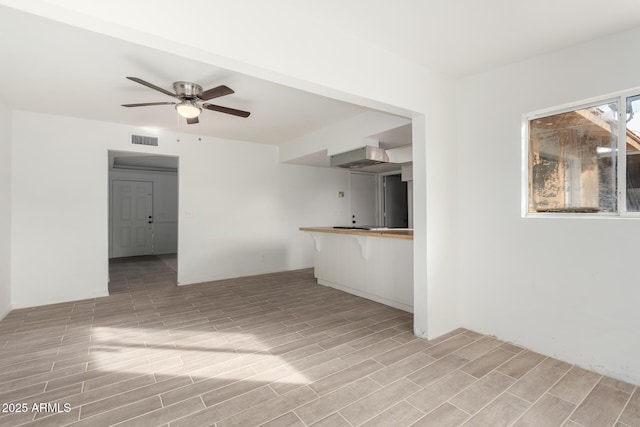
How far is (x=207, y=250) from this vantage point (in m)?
5.46

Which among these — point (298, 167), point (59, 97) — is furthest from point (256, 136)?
point (59, 97)

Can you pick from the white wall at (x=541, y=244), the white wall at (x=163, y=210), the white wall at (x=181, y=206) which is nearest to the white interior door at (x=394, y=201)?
the white wall at (x=181, y=206)

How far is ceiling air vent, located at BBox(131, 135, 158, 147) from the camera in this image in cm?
479

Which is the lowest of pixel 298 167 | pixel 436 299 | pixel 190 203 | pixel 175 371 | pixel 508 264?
pixel 175 371

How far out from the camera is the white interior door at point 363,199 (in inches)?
297

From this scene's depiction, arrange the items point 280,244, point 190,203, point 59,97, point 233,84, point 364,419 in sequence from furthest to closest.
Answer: point 280,244 → point 190,203 → point 59,97 → point 233,84 → point 364,419

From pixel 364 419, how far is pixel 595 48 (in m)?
3.16

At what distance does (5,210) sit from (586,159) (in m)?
6.28

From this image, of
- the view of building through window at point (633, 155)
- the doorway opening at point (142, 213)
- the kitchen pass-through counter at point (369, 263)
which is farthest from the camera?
the doorway opening at point (142, 213)

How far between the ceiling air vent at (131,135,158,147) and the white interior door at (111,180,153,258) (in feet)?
13.6

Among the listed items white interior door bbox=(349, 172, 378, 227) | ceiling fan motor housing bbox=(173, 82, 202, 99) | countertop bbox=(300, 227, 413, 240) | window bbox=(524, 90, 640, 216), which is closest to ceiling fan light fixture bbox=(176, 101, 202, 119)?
ceiling fan motor housing bbox=(173, 82, 202, 99)

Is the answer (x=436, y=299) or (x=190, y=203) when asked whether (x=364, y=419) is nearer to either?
(x=436, y=299)

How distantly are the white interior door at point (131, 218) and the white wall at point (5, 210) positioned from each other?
4.41 meters

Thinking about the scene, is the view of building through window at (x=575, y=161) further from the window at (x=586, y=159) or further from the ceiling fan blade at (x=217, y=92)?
the ceiling fan blade at (x=217, y=92)
